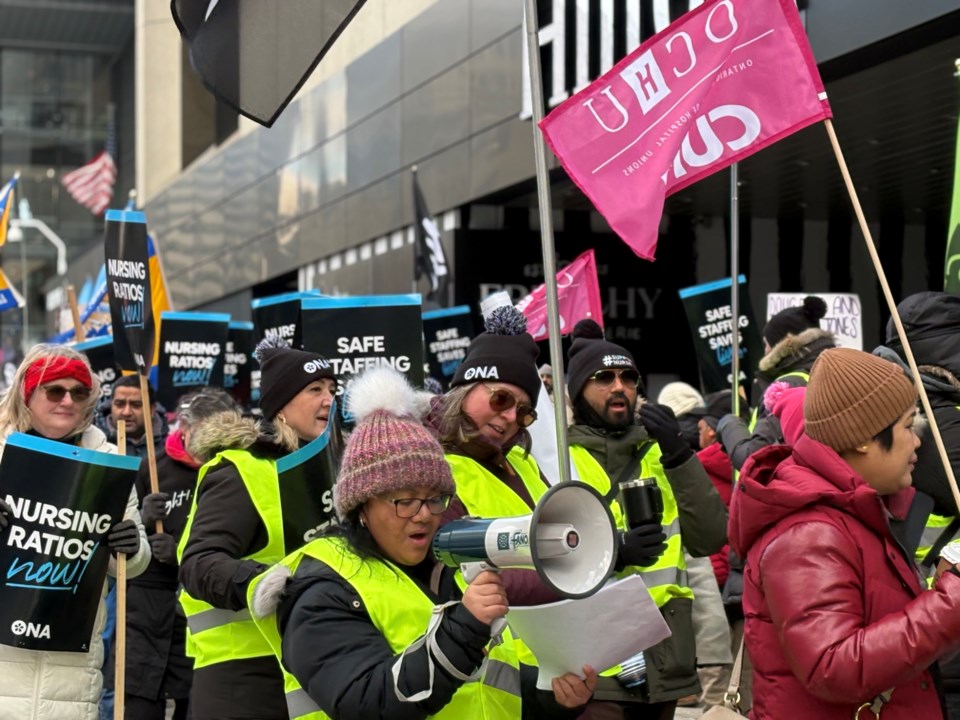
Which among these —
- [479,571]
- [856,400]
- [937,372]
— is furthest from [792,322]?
[479,571]

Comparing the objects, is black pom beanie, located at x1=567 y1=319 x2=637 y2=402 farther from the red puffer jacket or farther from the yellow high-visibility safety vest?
the red puffer jacket

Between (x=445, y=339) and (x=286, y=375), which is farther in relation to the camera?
(x=445, y=339)

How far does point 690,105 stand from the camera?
5.00 m

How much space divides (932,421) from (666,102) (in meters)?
1.55

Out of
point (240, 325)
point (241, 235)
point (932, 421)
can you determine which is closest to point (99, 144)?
point (241, 235)

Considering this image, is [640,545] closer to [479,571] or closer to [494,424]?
[494,424]

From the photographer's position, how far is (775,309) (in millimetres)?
11781

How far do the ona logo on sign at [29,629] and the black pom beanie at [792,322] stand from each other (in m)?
3.65

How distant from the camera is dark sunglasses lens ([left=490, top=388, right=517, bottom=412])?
Result: 4.60 meters

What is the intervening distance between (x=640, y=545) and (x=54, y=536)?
205cm

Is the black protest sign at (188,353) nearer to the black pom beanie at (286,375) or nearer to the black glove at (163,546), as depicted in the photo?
the black glove at (163,546)

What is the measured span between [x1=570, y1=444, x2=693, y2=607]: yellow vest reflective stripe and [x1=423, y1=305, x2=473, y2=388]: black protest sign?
206 inches

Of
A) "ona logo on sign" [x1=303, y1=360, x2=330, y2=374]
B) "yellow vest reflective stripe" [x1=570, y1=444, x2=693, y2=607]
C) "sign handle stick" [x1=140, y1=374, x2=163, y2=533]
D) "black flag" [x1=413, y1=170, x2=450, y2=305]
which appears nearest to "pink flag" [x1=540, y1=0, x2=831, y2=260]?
"yellow vest reflective stripe" [x1=570, y1=444, x2=693, y2=607]

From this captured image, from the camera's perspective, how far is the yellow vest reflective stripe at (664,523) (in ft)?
17.5
